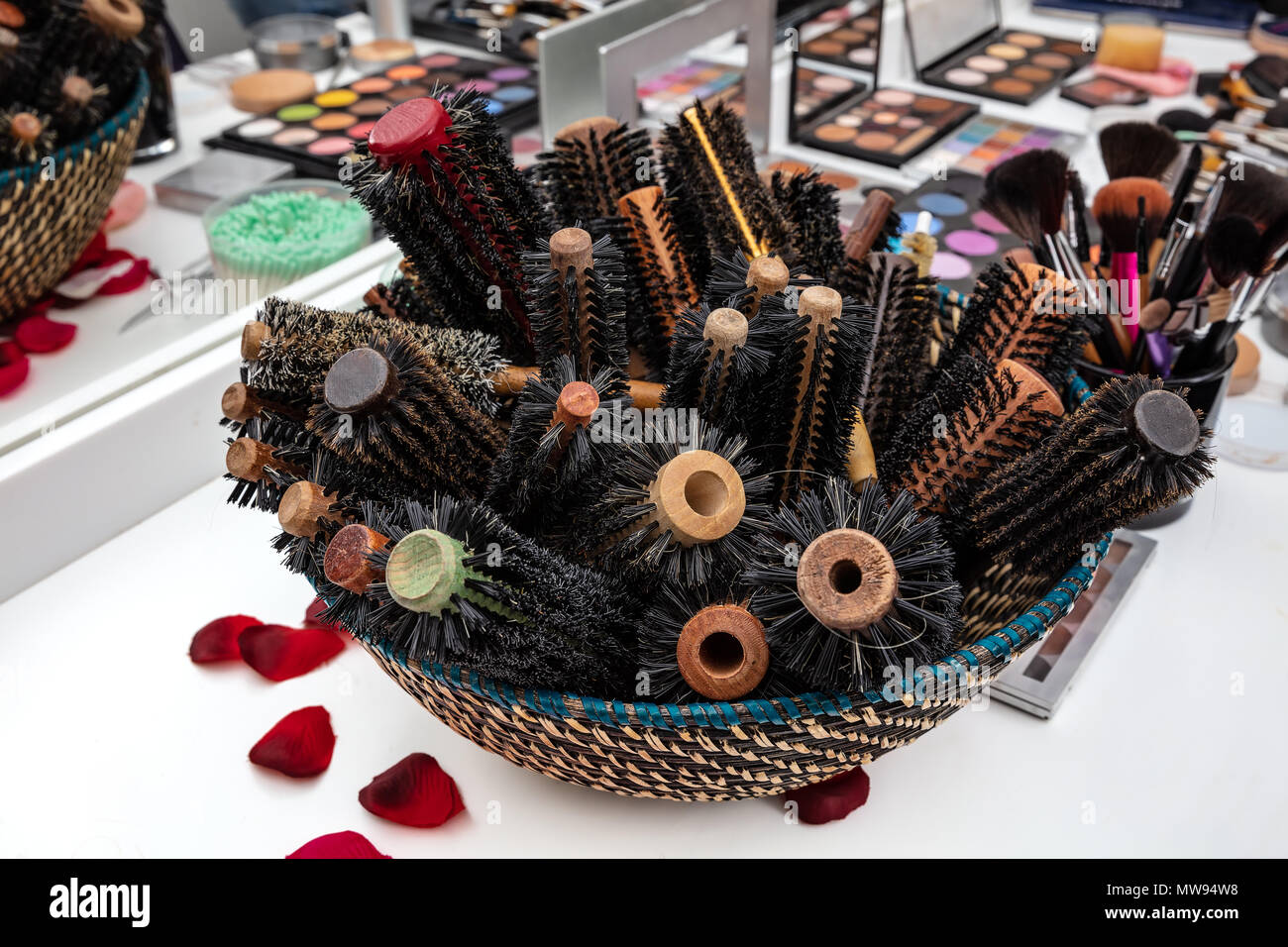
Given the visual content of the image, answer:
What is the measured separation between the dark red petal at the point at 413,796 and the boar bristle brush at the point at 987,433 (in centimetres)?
19

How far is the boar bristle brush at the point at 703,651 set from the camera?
0.28 meters

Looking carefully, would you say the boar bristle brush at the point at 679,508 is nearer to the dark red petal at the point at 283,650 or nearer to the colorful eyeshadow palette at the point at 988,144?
the dark red petal at the point at 283,650

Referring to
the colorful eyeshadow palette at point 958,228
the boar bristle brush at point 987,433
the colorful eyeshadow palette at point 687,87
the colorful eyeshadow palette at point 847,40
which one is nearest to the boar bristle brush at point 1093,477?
the boar bristle brush at point 987,433

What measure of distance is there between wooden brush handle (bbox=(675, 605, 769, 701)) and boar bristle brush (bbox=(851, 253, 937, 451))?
0.12 m

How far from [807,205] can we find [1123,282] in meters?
0.15

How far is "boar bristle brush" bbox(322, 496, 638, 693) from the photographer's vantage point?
0.25 m

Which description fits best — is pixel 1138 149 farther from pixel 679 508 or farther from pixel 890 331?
pixel 679 508

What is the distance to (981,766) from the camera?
1.25 ft

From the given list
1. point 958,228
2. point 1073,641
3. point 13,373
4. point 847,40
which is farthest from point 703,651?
point 847,40

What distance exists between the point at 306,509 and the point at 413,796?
125 millimetres

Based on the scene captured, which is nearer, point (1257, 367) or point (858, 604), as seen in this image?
point (858, 604)

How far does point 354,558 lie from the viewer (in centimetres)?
27
